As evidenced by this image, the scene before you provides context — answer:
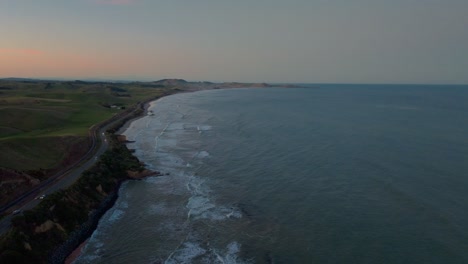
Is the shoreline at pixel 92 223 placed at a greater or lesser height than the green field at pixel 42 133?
lesser

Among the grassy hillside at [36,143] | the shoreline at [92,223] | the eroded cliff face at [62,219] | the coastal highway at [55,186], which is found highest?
the grassy hillside at [36,143]

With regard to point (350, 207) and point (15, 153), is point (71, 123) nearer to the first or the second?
point (15, 153)

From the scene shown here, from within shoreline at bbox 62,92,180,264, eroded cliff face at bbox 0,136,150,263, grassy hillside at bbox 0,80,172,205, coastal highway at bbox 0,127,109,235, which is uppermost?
grassy hillside at bbox 0,80,172,205

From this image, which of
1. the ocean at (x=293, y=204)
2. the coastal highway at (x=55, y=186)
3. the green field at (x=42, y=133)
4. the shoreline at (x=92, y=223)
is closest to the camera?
the ocean at (x=293, y=204)

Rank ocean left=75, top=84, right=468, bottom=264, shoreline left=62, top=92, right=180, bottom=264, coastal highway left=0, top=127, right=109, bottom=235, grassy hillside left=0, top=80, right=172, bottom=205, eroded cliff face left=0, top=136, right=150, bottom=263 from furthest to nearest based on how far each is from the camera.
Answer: grassy hillside left=0, top=80, right=172, bottom=205
coastal highway left=0, top=127, right=109, bottom=235
shoreline left=62, top=92, right=180, bottom=264
ocean left=75, top=84, right=468, bottom=264
eroded cliff face left=0, top=136, right=150, bottom=263

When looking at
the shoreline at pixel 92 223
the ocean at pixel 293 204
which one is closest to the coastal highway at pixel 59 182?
the shoreline at pixel 92 223

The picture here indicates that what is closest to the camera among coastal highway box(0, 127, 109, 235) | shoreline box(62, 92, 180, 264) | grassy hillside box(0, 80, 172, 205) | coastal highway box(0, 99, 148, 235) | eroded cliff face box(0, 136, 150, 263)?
eroded cliff face box(0, 136, 150, 263)

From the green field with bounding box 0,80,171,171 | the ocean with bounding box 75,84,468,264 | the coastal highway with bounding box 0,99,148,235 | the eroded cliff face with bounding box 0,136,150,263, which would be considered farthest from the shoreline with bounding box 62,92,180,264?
the green field with bounding box 0,80,171,171

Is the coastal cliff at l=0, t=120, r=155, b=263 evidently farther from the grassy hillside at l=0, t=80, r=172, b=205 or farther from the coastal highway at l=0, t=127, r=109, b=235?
the grassy hillside at l=0, t=80, r=172, b=205

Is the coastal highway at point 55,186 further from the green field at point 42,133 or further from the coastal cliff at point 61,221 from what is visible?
the green field at point 42,133
